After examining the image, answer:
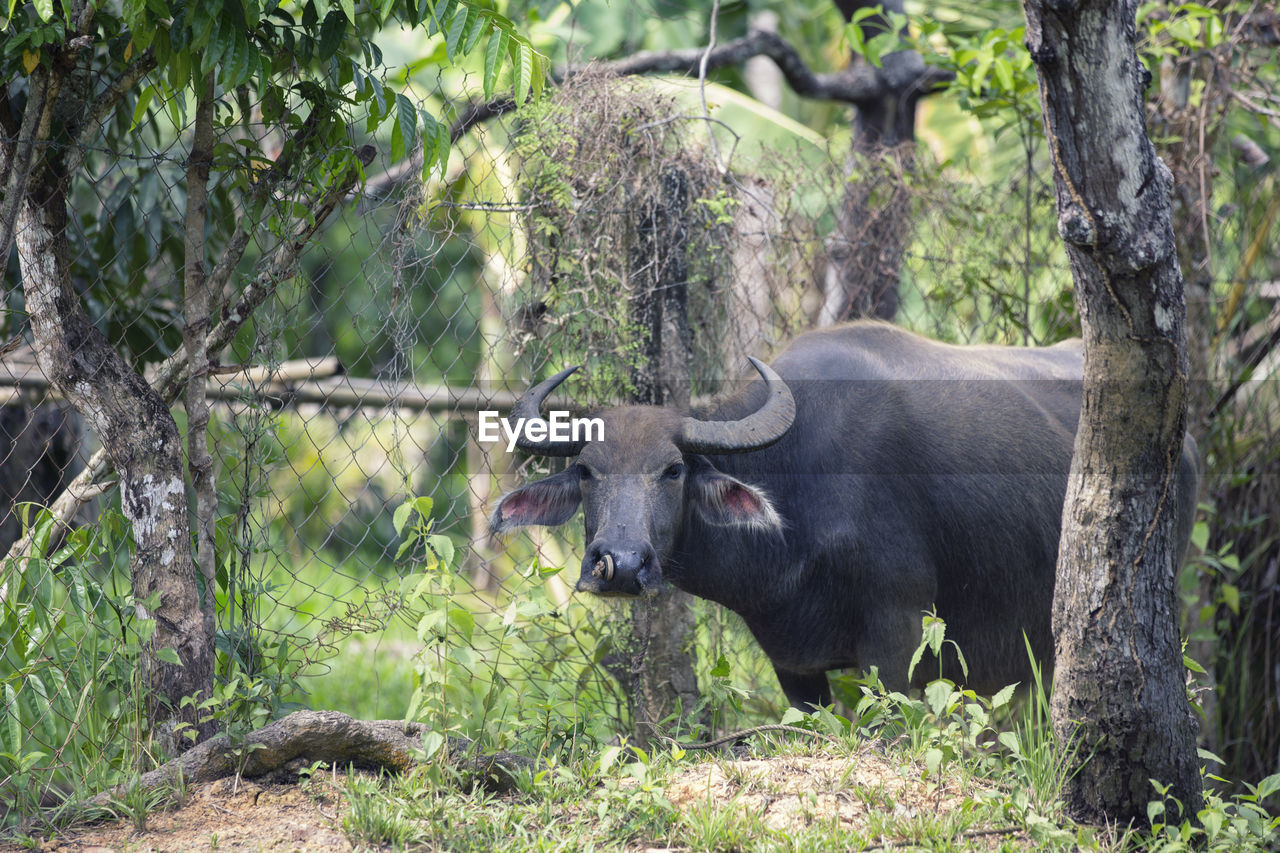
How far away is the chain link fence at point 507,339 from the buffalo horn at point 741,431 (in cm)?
61

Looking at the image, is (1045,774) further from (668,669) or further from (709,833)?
(668,669)

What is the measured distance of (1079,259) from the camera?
2520 mm

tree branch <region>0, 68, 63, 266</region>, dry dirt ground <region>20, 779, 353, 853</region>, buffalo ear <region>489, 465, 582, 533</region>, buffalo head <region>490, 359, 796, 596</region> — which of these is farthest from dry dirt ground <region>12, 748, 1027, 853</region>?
tree branch <region>0, 68, 63, 266</region>

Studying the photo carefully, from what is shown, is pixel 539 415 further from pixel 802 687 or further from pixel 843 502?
pixel 802 687

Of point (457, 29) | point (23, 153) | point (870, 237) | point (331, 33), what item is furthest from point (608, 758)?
point (870, 237)

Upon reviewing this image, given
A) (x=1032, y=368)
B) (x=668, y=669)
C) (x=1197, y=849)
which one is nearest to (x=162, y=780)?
(x=668, y=669)

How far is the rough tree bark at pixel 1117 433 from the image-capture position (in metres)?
2.38

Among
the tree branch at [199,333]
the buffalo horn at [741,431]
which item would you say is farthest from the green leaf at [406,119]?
the buffalo horn at [741,431]

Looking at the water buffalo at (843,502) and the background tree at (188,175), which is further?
the water buffalo at (843,502)

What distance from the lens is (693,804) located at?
105 inches

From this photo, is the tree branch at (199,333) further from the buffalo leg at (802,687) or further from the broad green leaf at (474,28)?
the buffalo leg at (802,687)

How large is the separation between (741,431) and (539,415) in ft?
2.30

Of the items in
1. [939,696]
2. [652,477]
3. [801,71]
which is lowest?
[939,696]

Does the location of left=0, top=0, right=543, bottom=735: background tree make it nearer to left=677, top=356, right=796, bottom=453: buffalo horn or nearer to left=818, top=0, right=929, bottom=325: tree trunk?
left=677, top=356, right=796, bottom=453: buffalo horn
